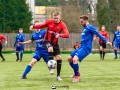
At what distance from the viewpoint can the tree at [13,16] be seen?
37.6 metres

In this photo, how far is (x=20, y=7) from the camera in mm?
39188

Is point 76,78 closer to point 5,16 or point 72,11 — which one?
point 5,16

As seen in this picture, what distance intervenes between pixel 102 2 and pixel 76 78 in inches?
1374

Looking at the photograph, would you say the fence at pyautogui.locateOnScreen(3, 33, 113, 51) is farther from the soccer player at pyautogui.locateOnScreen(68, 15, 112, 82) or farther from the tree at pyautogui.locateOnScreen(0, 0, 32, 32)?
the soccer player at pyautogui.locateOnScreen(68, 15, 112, 82)

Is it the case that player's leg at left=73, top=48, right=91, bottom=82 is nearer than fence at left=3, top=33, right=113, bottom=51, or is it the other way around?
player's leg at left=73, top=48, right=91, bottom=82

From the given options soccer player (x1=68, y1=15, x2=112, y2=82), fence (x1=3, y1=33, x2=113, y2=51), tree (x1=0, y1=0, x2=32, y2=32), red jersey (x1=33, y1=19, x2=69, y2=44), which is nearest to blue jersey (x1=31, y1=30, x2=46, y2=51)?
red jersey (x1=33, y1=19, x2=69, y2=44)

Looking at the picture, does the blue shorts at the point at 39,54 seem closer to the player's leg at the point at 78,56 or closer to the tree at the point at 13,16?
the player's leg at the point at 78,56

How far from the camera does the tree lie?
123 ft

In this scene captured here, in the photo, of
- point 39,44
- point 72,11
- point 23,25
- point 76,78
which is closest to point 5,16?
point 23,25

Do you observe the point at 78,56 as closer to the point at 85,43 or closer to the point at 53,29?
the point at 85,43

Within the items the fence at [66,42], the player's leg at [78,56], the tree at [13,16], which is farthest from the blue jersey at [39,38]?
the fence at [66,42]

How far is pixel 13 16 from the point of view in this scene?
126 feet

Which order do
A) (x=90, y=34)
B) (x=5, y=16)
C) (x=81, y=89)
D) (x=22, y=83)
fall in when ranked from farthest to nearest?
(x=5, y=16), (x=90, y=34), (x=22, y=83), (x=81, y=89)

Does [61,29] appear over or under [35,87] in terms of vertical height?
over
